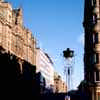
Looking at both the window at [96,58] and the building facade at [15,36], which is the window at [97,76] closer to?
the window at [96,58]

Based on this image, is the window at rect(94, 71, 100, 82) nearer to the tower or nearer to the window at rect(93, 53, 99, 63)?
the tower

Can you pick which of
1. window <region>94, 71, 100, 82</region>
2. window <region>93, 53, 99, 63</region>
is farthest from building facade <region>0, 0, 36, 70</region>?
window <region>94, 71, 100, 82</region>

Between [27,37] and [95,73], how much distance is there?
1760 inches

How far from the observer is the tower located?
5184cm

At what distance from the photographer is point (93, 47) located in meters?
53.6

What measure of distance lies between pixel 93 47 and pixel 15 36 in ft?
103

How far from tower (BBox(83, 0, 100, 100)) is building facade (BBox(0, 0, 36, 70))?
21.3 metres

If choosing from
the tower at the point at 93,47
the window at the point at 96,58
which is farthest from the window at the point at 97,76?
the window at the point at 96,58

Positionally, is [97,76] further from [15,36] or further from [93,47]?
[15,36]

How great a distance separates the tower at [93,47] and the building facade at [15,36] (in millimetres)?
21288

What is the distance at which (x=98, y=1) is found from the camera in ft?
181

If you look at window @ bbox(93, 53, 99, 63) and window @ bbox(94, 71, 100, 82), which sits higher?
window @ bbox(93, 53, 99, 63)

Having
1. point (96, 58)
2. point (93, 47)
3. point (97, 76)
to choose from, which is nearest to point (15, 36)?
point (93, 47)

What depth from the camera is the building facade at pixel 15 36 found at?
69.7m
